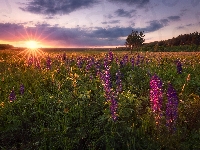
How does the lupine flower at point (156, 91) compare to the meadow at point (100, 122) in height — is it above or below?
above

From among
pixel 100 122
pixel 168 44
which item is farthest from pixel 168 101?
pixel 168 44

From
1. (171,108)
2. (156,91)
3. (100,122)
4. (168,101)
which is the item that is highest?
(156,91)

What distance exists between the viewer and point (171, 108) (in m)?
4.48

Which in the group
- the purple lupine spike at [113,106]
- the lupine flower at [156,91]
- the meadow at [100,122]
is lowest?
the meadow at [100,122]

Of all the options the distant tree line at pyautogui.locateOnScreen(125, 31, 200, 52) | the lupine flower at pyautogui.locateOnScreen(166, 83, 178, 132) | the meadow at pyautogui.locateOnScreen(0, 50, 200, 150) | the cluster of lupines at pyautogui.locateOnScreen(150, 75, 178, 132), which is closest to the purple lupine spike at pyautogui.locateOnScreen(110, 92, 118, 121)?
the meadow at pyautogui.locateOnScreen(0, 50, 200, 150)

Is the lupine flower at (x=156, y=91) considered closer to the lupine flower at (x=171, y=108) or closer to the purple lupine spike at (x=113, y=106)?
the lupine flower at (x=171, y=108)

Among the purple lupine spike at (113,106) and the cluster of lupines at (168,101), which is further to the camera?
the purple lupine spike at (113,106)

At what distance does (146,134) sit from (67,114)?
199 centimetres

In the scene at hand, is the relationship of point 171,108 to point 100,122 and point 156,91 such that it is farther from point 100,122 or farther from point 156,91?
point 100,122

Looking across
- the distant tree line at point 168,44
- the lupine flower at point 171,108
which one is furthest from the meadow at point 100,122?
the distant tree line at point 168,44

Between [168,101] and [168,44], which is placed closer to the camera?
[168,101]

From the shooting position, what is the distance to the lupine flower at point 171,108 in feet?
14.2

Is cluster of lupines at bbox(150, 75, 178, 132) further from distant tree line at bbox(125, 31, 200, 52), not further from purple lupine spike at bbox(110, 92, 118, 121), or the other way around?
distant tree line at bbox(125, 31, 200, 52)

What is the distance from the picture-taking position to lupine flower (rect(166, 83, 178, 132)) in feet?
14.2
